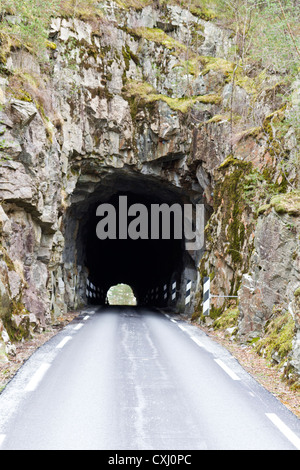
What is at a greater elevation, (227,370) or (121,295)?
(227,370)

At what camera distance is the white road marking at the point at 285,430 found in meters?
4.23

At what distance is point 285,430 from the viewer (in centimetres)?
454

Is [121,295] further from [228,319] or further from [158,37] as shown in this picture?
[228,319]

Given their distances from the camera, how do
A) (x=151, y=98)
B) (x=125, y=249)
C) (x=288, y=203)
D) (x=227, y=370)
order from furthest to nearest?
1. (x=125, y=249)
2. (x=151, y=98)
3. (x=288, y=203)
4. (x=227, y=370)

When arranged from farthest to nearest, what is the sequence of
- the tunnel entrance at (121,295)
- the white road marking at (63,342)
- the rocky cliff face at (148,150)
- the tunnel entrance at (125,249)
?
the tunnel entrance at (121,295) → the tunnel entrance at (125,249) → the rocky cliff face at (148,150) → the white road marking at (63,342)

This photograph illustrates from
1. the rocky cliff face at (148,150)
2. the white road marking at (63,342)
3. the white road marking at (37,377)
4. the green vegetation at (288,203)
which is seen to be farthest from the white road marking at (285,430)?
the green vegetation at (288,203)

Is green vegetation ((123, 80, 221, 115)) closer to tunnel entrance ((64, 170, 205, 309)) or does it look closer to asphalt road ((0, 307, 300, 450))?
tunnel entrance ((64, 170, 205, 309))

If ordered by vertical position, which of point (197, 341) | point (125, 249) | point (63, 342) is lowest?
point (197, 341)

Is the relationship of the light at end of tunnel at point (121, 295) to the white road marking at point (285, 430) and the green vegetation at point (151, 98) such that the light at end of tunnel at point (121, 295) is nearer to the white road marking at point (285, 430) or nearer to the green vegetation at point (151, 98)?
the green vegetation at point (151, 98)

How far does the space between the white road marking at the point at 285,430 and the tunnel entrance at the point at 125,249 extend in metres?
17.6

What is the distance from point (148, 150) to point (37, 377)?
56.7 ft

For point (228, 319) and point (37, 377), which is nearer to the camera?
point (37, 377)

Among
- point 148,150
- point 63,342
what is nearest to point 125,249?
point 148,150

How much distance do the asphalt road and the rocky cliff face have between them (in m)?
1.51
